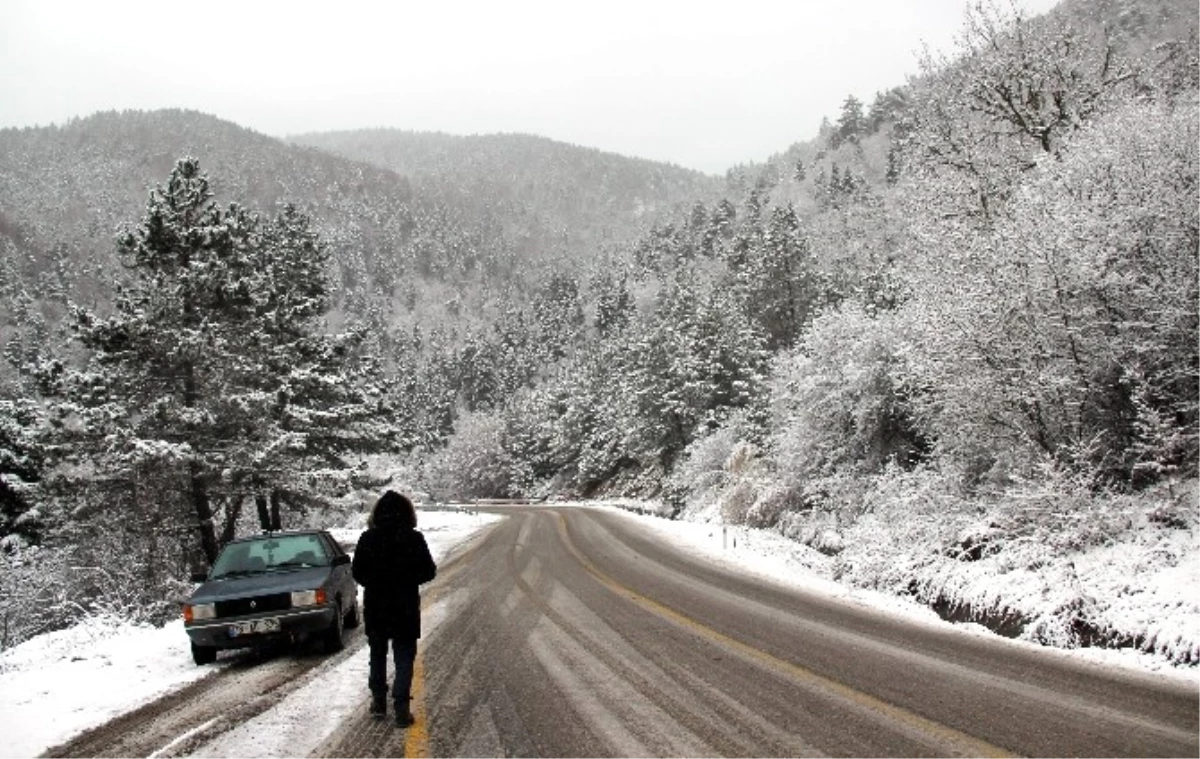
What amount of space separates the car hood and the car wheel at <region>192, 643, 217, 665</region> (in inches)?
24.1

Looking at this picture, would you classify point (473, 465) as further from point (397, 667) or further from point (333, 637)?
point (397, 667)

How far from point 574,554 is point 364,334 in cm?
1450

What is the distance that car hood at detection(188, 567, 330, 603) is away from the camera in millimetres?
9648

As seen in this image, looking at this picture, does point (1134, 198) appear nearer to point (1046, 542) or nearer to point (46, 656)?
point (1046, 542)

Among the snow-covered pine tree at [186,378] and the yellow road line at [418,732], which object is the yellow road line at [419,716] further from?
the snow-covered pine tree at [186,378]

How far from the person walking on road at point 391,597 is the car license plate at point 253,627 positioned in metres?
3.42

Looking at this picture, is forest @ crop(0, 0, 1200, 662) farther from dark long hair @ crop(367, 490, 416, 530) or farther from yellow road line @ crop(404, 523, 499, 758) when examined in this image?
dark long hair @ crop(367, 490, 416, 530)

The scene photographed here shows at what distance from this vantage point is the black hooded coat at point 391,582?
6633 millimetres

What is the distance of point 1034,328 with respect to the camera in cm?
1269

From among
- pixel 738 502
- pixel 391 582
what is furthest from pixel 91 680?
pixel 738 502

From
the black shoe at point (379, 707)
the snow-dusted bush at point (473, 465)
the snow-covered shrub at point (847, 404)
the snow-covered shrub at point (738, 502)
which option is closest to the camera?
the black shoe at point (379, 707)

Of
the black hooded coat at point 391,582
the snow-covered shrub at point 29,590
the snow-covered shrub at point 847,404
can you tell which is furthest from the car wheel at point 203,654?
the snow-covered shrub at point 29,590

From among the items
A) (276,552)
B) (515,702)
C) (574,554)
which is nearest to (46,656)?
(276,552)

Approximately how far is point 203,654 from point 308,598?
4.98ft
